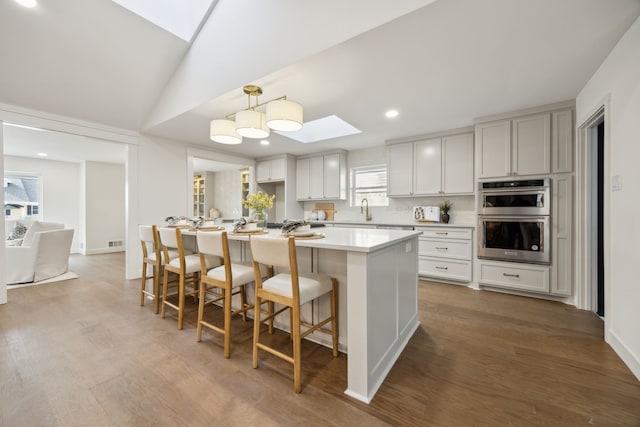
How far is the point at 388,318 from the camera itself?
1800 mm

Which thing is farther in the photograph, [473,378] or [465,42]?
[465,42]

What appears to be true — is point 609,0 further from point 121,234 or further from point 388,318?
point 121,234

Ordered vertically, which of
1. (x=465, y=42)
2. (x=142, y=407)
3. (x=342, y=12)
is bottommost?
(x=142, y=407)

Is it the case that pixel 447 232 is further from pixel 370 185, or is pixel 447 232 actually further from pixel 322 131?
pixel 322 131

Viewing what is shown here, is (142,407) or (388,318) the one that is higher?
(388,318)

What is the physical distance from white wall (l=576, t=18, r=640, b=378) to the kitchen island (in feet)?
4.65

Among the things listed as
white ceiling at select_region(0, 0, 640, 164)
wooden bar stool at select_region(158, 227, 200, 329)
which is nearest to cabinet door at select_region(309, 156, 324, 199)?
white ceiling at select_region(0, 0, 640, 164)

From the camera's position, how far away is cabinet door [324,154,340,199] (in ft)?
17.0

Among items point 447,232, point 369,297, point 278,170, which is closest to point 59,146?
point 278,170

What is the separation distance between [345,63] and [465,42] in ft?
3.04

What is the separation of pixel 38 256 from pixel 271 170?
4098 millimetres

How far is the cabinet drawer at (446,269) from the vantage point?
366 centimetres

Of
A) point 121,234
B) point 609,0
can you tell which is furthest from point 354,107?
point 121,234

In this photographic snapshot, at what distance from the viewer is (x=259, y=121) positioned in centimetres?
250
